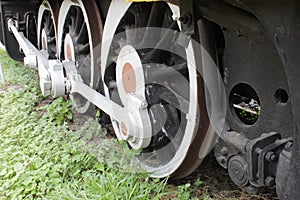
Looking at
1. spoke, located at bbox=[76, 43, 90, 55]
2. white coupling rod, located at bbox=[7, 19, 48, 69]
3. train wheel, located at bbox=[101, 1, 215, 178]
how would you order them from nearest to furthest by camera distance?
train wheel, located at bbox=[101, 1, 215, 178]
spoke, located at bbox=[76, 43, 90, 55]
white coupling rod, located at bbox=[7, 19, 48, 69]

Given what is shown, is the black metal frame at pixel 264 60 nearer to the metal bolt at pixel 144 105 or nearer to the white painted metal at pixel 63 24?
the metal bolt at pixel 144 105

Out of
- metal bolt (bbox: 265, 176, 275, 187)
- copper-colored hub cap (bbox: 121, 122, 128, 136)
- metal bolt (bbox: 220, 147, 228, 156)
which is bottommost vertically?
copper-colored hub cap (bbox: 121, 122, 128, 136)

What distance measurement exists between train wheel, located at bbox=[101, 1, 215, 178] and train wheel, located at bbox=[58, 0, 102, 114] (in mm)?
293

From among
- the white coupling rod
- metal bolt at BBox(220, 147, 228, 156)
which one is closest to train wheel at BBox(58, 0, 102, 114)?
the white coupling rod

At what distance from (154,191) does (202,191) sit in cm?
24

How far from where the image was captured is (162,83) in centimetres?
178

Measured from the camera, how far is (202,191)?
1895mm

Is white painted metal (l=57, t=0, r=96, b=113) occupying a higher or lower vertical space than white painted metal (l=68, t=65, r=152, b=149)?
higher

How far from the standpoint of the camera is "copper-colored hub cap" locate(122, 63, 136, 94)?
189cm

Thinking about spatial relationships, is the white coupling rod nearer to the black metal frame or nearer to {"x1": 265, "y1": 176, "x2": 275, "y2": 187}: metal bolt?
the black metal frame

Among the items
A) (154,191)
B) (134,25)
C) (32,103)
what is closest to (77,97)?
(32,103)

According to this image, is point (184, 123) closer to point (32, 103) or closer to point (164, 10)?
point (164, 10)

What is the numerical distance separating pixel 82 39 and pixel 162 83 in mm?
1187

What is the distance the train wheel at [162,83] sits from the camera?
153 cm
